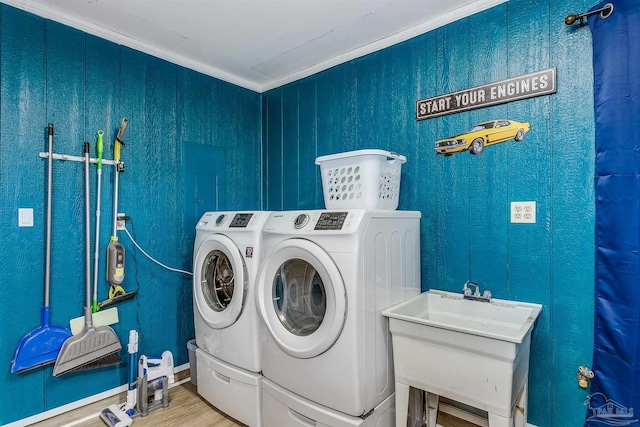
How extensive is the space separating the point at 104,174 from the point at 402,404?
228 centimetres

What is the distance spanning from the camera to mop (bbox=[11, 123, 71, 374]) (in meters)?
1.95

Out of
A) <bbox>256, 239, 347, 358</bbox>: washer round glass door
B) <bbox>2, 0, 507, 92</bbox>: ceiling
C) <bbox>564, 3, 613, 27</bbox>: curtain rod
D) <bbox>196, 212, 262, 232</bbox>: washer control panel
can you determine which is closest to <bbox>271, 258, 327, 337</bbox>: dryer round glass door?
<bbox>256, 239, 347, 358</bbox>: washer round glass door

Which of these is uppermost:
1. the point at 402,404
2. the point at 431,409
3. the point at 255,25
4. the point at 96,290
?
the point at 255,25

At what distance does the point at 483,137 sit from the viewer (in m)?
2.01

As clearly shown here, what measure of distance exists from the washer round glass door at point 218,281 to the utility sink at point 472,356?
2.93 ft

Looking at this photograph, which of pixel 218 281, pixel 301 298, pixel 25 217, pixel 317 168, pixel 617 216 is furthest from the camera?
pixel 317 168

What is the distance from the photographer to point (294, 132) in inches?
120

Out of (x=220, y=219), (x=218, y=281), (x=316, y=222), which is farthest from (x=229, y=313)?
(x=316, y=222)

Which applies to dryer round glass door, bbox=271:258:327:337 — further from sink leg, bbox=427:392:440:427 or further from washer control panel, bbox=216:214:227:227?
sink leg, bbox=427:392:440:427

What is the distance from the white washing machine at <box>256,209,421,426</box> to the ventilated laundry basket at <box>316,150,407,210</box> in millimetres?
149

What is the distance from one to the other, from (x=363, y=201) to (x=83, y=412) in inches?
84.7

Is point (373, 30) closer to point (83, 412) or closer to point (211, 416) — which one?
point (211, 416)

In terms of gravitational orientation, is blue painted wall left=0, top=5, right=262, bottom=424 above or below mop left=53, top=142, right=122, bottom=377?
above

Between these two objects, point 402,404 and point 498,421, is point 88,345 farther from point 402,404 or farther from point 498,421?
point 498,421
